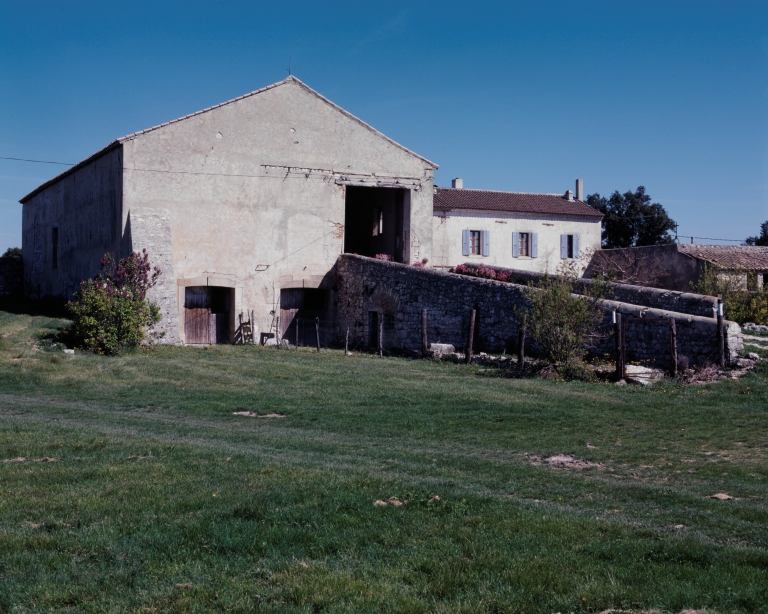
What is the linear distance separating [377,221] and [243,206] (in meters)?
7.98

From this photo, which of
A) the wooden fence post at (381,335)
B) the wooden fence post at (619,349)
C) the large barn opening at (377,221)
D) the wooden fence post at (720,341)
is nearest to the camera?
the wooden fence post at (720,341)

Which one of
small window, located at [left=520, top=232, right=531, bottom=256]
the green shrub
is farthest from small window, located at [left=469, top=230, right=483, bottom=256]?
the green shrub

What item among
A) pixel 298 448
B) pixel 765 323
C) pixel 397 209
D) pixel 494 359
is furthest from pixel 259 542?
pixel 397 209

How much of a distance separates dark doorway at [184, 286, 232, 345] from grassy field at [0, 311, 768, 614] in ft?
36.5

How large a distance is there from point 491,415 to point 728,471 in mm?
4525

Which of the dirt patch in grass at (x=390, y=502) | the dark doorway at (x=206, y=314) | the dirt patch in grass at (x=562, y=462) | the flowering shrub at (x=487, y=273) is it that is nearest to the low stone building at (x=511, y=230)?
the flowering shrub at (x=487, y=273)

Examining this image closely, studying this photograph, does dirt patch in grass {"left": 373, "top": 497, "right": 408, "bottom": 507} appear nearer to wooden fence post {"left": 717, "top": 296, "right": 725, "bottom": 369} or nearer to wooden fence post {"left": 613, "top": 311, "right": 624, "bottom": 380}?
wooden fence post {"left": 613, "top": 311, "right": 624, "bottom": 380}

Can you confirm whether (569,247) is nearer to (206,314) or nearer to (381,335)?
(381,335)

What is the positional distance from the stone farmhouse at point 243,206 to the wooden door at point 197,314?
0.11 feet

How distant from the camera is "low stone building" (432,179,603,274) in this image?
33.3 meters

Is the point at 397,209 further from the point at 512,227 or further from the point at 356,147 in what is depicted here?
the point at 512,227

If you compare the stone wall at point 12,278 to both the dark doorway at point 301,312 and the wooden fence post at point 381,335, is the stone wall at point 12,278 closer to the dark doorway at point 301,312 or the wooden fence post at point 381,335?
the dark doorway at point 301,312

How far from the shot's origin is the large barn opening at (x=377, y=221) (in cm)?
2970

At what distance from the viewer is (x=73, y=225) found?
1163 inches
